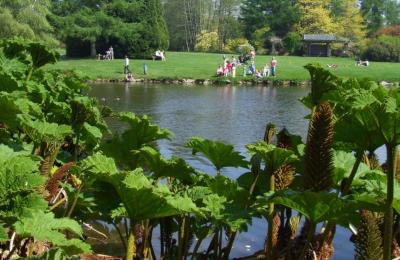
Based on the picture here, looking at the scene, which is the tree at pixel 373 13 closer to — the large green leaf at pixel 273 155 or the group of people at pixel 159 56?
the group of people at pixel 159 56

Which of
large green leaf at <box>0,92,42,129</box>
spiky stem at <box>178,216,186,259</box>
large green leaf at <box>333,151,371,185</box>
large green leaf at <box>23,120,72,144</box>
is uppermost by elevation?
large green leaf at <box>0,92,42,129</box>

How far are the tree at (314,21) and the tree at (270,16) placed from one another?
110 centimetres

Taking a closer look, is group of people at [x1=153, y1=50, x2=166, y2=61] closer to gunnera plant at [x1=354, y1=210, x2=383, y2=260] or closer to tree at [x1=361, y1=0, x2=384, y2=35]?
tree at [x1=361, y1=0, x2=384, y2=35]

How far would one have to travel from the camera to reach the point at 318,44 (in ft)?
260

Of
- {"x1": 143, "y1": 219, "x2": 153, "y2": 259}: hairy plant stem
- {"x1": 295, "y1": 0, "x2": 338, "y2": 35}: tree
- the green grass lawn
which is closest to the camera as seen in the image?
{"x1": 143, "y1": 219, "x2": 153, "y2": 259}: hairy plant stem

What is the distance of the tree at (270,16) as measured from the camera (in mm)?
86562

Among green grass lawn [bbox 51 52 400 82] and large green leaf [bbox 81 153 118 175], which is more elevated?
large green leaf [bbox 81 153 118 175]

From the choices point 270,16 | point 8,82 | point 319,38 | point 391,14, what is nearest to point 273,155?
point 8,82

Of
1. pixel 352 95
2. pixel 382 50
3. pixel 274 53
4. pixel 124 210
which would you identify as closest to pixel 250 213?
pixel 124 210

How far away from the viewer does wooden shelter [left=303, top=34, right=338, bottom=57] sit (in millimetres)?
77938

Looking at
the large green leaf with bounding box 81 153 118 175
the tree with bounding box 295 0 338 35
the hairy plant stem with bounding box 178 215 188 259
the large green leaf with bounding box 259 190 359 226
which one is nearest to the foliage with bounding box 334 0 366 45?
the tree with bounding box 295 0 338 35

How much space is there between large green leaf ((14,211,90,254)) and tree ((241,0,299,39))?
85528mm

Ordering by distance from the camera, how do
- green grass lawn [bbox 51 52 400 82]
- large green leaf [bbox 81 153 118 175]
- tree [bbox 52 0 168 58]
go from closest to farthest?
large green leaf [bbox 81 153 118 175], green grass lawn [bbox 51 52 400 82], tree [bbox 52 0 168 58]

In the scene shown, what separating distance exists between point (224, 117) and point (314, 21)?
233 feet
